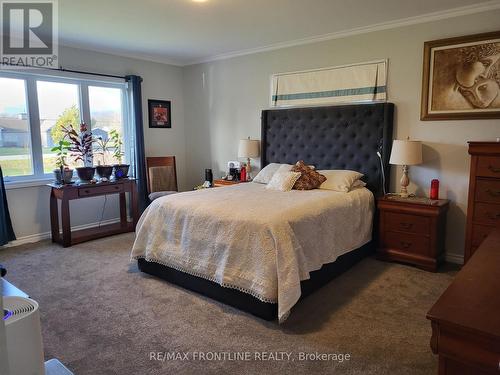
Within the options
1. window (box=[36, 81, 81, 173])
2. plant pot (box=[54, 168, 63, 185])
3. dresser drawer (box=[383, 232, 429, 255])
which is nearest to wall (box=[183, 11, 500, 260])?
dresser drawer (box=[383, 232, 429, 255])

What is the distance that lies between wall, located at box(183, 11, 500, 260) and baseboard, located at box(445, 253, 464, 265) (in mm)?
13

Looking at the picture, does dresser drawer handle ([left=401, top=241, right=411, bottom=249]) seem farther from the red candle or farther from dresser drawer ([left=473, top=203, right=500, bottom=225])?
dresser drawer ([left=473, top=203, right=500, bottom=225])

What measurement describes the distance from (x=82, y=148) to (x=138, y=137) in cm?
82

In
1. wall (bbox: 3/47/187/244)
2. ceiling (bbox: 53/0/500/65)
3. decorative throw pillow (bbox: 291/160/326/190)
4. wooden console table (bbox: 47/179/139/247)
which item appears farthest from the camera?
wall (bbox: 3/47/187/244)

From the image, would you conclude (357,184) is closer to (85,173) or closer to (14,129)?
(85,173)

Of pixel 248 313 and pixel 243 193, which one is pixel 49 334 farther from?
pixel 243 193

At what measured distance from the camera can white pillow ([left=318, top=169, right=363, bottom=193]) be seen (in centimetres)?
369

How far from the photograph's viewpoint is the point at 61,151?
4566 millimetres

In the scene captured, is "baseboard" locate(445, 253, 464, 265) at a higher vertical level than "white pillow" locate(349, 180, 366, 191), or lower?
lower

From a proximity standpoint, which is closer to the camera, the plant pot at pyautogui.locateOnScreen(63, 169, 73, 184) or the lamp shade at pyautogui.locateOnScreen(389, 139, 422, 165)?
the lamp shade at pyautogui.locateOnScreen(389, 139, 422, 165)

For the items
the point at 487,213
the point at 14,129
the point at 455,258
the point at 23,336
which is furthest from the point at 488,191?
the point at 14,129

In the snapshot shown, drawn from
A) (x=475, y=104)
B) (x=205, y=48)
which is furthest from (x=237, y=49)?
(x=475, y=104)

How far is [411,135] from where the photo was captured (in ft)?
12.5

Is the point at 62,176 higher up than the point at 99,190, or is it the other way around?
the point at 62,176
